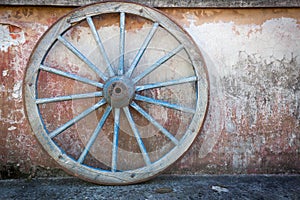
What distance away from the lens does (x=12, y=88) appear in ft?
9.02

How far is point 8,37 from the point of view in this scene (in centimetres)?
272

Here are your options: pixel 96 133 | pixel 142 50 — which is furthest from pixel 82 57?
pixel 96 133

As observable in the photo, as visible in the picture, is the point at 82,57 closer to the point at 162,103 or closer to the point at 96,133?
the point at 96,133

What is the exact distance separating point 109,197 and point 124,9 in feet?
5.37

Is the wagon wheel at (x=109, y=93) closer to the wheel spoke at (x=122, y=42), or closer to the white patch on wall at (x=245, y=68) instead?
the wheel spoke at (x=122, y=42)

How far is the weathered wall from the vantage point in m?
2.73

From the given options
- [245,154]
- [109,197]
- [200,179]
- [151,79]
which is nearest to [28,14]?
[151,79]

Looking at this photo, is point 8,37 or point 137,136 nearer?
point 137,136

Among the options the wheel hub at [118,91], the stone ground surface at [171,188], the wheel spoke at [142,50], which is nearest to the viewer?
the stone ground surface at [171,188]

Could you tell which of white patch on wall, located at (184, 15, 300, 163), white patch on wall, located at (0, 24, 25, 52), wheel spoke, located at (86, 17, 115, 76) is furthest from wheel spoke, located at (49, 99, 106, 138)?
white patch on wall, located at (184, 15, 300, 163)

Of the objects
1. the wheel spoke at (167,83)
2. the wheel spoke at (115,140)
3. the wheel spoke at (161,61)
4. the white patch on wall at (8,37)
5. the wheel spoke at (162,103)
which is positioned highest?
the white patch on wall at (8,37)

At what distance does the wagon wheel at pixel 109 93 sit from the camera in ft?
8.46

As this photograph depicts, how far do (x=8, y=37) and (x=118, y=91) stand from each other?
1.21 metres

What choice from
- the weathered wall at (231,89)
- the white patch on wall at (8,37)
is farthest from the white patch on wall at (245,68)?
the white patch on wall at (8,37)
